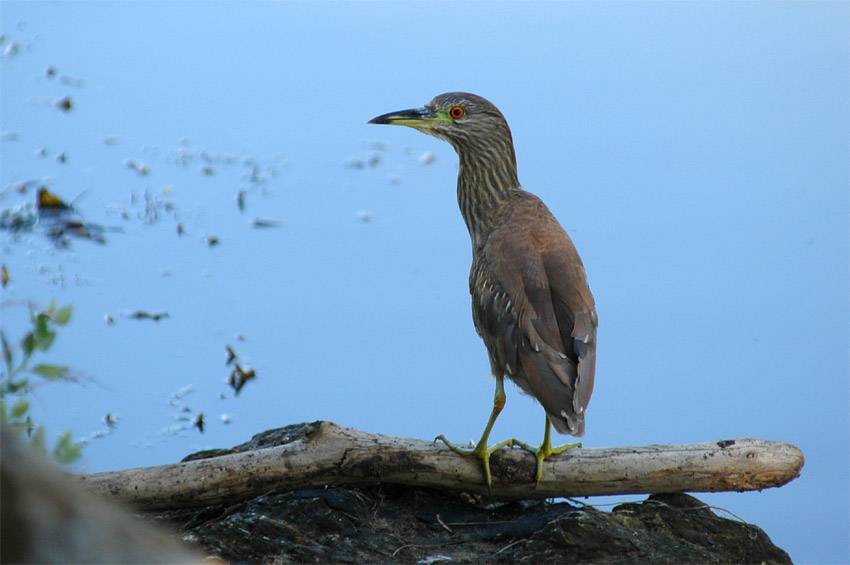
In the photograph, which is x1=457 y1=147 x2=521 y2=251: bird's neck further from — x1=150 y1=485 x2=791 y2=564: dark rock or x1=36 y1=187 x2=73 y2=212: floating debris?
x1=36 y1=187 x2=73 y2=212: floating debris

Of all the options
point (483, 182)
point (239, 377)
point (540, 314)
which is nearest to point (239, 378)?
point (239, 377)

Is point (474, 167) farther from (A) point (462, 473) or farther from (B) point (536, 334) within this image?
(A) point (462, 473)

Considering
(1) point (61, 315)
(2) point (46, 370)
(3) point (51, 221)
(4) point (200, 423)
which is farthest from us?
(3) point (51, 221)

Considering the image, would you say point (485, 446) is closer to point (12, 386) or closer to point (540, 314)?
point (540, 314)

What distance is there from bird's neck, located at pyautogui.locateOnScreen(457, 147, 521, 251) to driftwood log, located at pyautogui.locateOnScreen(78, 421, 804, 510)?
1.13 metres

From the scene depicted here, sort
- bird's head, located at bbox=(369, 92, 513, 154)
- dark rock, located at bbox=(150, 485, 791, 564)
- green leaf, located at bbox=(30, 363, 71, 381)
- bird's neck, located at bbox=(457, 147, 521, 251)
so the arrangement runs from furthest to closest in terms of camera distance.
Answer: bird's head, located at bbox=(369, 92, 513, 154), bird's neck, located at bbox=(457, 147, 521, 251), dark rock, located at bbox=(150, 485, 791, 564), green leaf, located at bbox=(30, 363, 71, 381)

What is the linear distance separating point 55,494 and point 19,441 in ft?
0.22

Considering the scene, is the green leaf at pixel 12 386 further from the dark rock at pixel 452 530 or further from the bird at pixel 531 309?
the bird at pixel 531 309

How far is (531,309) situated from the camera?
3145 mm

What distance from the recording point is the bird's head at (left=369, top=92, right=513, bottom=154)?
13.2ft

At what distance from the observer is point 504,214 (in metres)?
→ 3.68

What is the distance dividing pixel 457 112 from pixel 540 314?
1.33 metres

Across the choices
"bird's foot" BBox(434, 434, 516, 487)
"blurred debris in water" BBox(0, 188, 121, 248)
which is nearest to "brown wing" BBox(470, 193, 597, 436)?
"bird's foot" BBox(434, 434, 516, 487)

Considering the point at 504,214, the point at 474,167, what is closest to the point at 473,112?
the point at 474,167
